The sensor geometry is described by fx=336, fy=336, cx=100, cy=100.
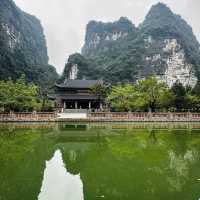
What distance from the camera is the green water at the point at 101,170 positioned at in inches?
327

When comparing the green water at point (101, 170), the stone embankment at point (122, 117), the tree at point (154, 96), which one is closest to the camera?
the green water at point (101, 170)

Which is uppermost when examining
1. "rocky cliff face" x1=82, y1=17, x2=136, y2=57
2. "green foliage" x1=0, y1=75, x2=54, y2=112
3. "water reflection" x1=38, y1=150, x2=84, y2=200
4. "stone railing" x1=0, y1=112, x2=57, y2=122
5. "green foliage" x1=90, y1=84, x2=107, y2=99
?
"rocky cliff face" x1=82, y1=17, x2=136, y2=57

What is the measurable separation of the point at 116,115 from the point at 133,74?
6741 cm

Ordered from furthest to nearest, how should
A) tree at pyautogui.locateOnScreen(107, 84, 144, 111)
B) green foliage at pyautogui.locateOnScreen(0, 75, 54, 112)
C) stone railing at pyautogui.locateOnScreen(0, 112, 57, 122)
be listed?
1. tree at pyautogui.locateOnScreen(107, 84, 144, 111)
2. green foliage at pyautogui.locateOnScreen(0, 75, 54, 112)
3. stone railing at pyautogui.locateOnScreen(0, 112, 57, 122)

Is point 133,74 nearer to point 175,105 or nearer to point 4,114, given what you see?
point 175,105

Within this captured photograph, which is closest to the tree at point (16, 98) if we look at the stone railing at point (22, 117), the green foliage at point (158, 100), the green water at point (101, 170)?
the stone railing at point (22, 117)

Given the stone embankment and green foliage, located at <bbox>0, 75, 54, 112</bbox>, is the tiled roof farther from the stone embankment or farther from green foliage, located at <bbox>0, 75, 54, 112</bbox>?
the stone embankment

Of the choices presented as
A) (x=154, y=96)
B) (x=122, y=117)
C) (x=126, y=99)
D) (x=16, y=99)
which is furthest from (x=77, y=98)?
(x=122, y=117)

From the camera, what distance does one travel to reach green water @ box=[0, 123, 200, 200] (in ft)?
27.2

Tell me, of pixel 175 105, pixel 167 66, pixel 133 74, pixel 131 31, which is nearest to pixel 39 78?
pixel 133 74

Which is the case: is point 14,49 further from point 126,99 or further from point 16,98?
point 126,99

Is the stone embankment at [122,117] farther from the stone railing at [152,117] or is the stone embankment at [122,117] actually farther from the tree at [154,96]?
the tree at [154,96]

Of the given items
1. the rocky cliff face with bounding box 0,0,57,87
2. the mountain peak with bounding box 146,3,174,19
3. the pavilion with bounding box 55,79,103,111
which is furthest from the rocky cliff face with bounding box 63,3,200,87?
the pavilion with bounding box 55,79,103,111

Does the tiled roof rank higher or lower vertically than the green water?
higher
